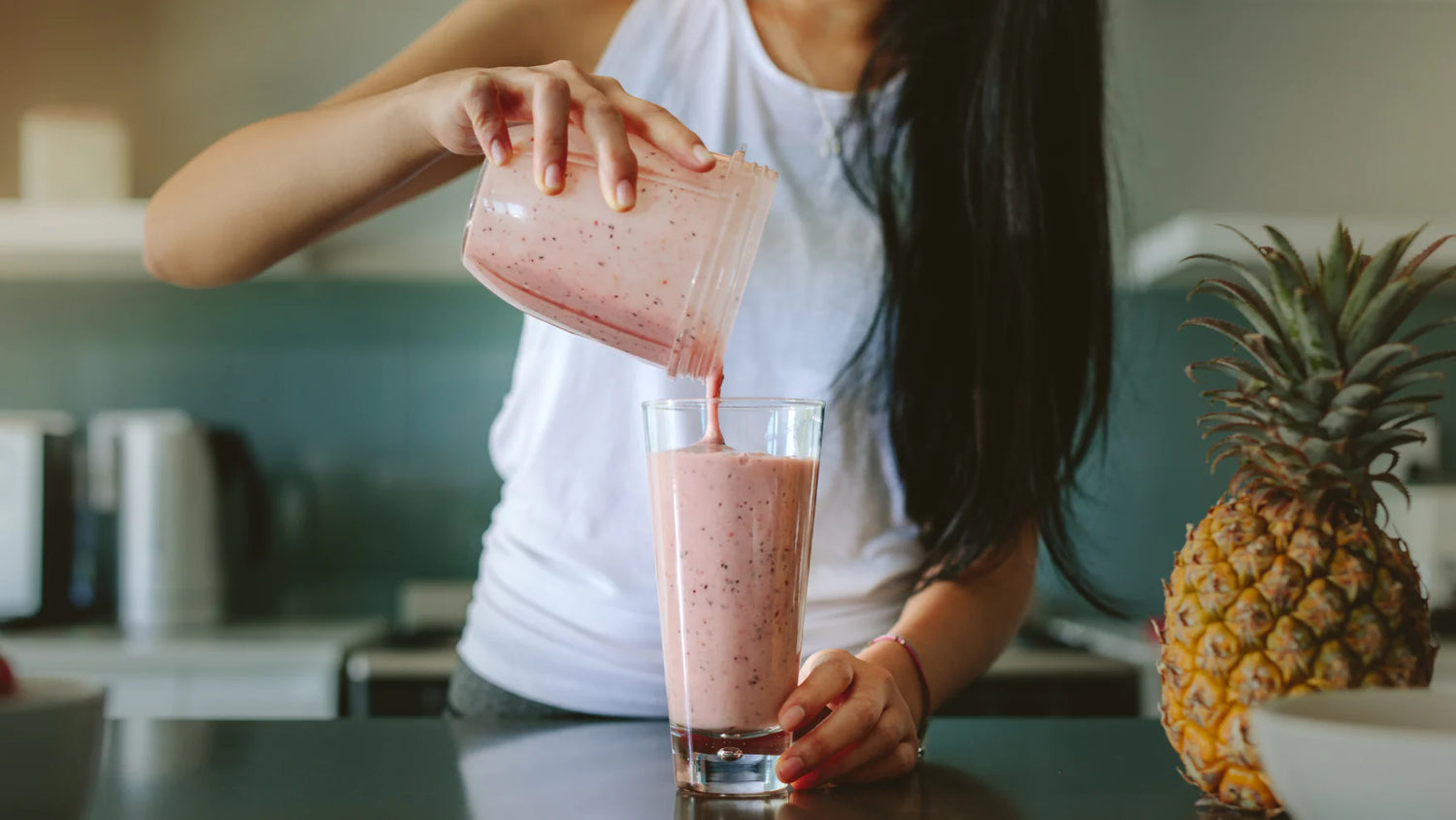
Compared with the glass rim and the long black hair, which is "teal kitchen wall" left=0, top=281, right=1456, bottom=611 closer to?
the long black hair

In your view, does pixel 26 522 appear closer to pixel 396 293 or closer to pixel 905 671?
pixel 396 293

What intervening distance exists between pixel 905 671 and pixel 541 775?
28 cm

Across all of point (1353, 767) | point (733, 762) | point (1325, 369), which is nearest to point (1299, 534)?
point (1325, 369)

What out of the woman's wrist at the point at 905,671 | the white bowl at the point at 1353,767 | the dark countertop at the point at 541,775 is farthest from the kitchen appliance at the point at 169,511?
the white bowl at the point at 1353,767

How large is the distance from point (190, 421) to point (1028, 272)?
2380 millimetres

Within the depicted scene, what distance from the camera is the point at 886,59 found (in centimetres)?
122

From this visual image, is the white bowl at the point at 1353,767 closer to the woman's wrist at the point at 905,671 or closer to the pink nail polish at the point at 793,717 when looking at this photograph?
the pink nail polish at the point at 793,717

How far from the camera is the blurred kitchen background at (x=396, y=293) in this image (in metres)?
2.92

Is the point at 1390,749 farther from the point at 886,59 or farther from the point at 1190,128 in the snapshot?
the point at 1190,128

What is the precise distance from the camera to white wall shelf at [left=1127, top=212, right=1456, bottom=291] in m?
2.40

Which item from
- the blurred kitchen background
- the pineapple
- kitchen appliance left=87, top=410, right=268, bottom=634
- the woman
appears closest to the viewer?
the pineapple

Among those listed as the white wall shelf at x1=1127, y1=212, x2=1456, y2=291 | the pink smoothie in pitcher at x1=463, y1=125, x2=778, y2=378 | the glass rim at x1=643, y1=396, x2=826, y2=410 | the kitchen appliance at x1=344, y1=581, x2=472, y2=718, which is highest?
the white wall shelf at x1=1127, y1=212, x2=1456, y2=291

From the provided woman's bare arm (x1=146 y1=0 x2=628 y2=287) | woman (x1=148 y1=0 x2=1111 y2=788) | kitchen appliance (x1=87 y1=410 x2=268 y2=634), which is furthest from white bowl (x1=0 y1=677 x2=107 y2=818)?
kitchen appliance (x1=87 y1=410 x2=268 y2=634)

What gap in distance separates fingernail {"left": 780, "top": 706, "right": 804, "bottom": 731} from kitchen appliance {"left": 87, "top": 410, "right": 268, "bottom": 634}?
223 centimetres
